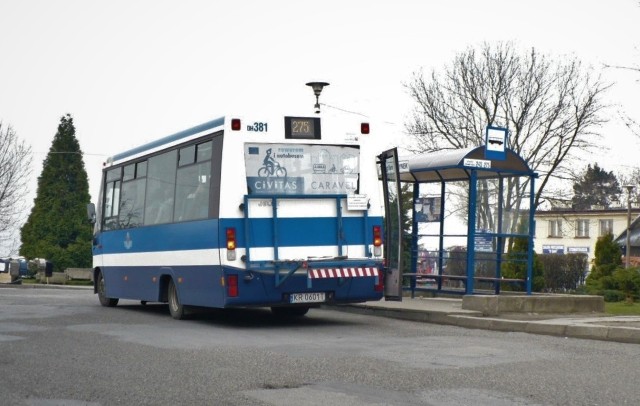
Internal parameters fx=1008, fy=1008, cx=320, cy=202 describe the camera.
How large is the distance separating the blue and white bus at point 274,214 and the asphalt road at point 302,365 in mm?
718

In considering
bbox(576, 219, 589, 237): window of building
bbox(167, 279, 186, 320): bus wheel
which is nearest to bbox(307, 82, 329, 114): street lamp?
bbox(167, 279, 186, 320): bus wheel

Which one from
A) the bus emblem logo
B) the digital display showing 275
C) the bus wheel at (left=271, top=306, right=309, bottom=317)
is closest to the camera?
the digital display showing 275

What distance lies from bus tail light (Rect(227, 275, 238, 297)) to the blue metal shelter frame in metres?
5.69

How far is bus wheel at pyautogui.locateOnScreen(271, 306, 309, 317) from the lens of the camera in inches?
734

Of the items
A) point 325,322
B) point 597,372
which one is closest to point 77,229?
point 325,322

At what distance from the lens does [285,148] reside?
→ 15.6 metres

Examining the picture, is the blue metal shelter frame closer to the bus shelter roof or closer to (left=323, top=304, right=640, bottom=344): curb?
the bus shelter roof

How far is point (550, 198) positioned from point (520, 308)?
116ft

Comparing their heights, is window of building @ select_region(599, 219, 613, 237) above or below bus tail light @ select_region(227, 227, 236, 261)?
above

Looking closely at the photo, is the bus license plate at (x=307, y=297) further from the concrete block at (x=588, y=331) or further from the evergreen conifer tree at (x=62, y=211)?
the evergreen conifer tree at (x=62, y=211)

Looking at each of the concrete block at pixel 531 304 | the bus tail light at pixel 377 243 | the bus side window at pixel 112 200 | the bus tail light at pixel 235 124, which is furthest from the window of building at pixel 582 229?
the bus tail light at pixel 235 124

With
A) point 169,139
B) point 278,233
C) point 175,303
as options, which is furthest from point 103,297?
point 278,233

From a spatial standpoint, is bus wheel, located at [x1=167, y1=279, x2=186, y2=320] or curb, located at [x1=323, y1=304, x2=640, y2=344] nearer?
curb, located at [x1=323, y1=304, x2=640, y2=344]

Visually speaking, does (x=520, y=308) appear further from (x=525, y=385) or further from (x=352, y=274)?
(x=525, y=385)
